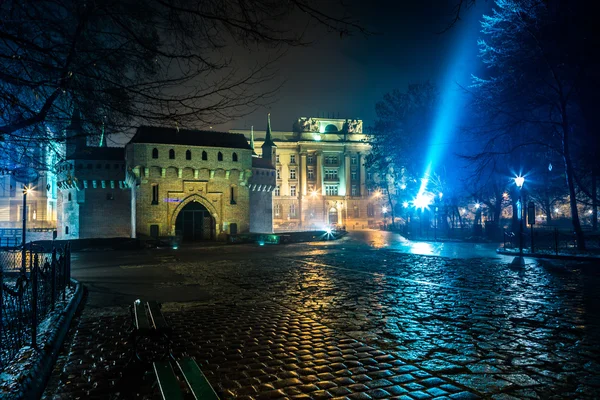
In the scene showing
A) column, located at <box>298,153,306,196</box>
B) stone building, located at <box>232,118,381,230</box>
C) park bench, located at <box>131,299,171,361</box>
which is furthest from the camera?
stone building, located at <box>232,118,381,230</box>

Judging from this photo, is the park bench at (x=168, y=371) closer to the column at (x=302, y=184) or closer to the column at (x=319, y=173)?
the column at (x=302, y=184)

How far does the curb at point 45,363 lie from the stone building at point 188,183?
3239 cm

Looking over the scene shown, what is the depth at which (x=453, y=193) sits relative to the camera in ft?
121

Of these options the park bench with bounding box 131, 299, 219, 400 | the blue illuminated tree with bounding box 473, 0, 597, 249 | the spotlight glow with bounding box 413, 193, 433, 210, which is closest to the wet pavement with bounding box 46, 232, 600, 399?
the park bench with bounding box 131, 299, 219, 400

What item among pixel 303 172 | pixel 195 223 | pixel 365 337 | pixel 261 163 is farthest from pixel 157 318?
pixel 303 172

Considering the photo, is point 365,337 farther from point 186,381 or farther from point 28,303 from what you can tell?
point 28,303

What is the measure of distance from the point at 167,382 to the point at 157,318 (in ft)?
5.67

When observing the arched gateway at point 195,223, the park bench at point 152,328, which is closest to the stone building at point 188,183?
the arched gateway at point 195,223

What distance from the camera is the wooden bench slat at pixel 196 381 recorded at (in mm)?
3396

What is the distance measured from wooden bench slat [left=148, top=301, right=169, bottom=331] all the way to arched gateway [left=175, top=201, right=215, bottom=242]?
35.7 metres

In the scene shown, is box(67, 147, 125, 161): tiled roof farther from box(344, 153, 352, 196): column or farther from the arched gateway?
box(344, 153, 352, 196): column

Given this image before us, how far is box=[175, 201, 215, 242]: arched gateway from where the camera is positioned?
40969mm

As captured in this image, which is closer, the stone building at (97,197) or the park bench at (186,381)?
the park bench at (186,381)

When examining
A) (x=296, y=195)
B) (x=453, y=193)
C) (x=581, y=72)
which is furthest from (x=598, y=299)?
(x=296, y=195)
